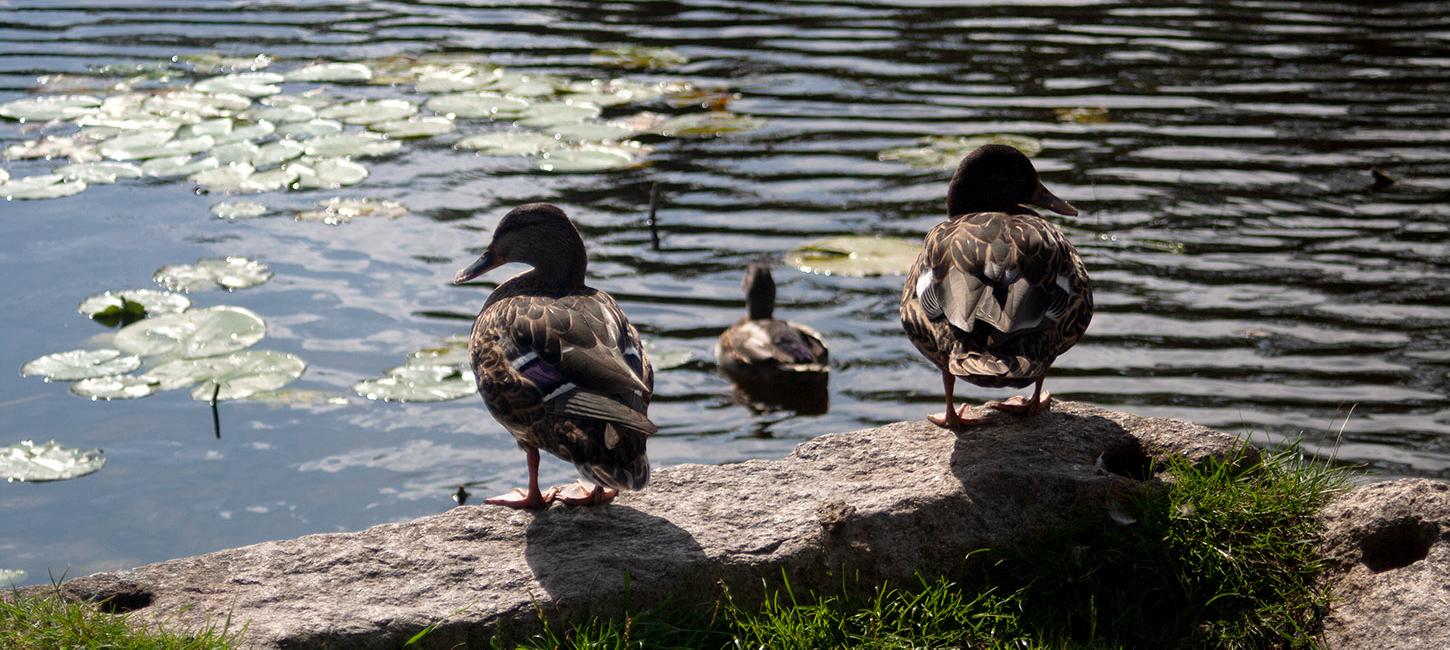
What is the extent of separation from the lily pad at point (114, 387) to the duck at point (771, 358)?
2.81 m

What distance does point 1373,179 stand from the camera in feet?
32.3

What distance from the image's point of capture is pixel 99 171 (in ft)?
32.4

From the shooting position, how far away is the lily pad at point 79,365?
7020 millimetres

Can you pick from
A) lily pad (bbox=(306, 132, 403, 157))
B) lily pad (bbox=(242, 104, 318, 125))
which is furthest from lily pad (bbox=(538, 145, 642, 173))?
lily pad (bbox=(242, 104, 318, 125))

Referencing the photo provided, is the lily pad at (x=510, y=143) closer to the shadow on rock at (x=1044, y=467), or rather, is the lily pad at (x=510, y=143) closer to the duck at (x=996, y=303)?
the duck at (x=996, y=303)

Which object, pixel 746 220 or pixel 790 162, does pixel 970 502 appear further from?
pixel 790 162

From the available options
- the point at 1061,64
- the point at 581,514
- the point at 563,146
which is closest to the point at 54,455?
the point at 581,514

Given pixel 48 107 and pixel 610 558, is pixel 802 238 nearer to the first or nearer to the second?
pixel 610 558

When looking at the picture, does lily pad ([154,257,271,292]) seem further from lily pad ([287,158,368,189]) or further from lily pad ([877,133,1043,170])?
lily pad ([877,133,1043,170])

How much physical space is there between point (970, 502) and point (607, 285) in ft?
14.5

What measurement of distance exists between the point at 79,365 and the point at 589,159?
4.02m

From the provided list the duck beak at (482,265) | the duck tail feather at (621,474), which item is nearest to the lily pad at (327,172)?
the duck beak at (482,265)

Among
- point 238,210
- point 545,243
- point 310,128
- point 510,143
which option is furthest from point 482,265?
point 310,128

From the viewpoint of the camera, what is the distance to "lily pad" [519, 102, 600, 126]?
11.0 metres
